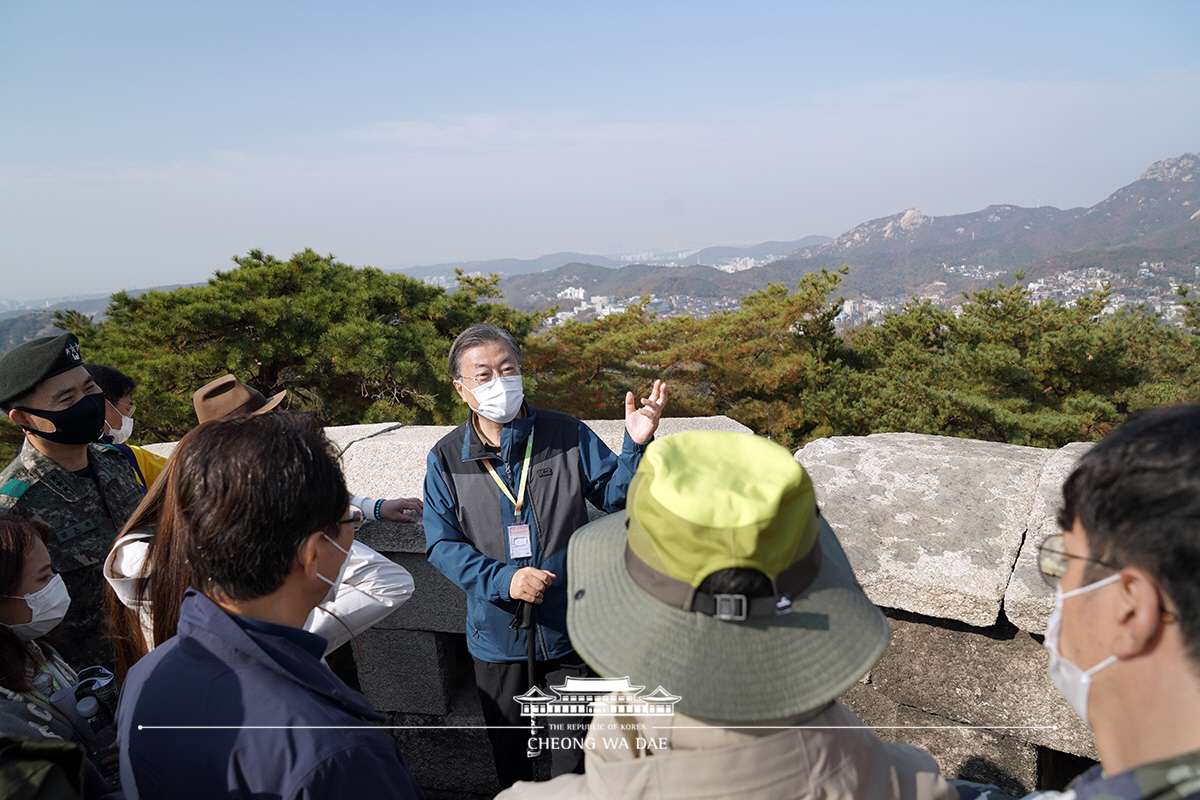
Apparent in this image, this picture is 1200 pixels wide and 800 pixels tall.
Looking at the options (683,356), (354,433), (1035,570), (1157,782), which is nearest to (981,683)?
(1035,570)

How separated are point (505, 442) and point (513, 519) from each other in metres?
0.25

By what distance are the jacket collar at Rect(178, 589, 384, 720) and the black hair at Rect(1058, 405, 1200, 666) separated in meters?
1.21

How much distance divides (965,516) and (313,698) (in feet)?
6.29

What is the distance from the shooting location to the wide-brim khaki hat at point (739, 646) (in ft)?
3.17

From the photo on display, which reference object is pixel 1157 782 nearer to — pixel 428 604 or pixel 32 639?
pixel 428 604

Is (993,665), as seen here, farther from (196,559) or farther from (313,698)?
(196,559)

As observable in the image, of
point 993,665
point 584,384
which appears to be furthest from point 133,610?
point 584,384

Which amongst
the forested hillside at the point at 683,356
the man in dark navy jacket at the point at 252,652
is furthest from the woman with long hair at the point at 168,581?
the forested hillside at the point at 683,356

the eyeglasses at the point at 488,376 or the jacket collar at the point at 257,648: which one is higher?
the eyeglasses at the point at 488,376

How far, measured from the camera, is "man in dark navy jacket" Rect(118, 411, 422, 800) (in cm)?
110

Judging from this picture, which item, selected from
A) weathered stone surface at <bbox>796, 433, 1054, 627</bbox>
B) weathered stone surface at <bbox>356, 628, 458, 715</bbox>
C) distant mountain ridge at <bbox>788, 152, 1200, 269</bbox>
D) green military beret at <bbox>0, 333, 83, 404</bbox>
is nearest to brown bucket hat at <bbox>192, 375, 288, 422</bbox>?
green military beret at <bbox>0, 333, 83, 404</bbox>

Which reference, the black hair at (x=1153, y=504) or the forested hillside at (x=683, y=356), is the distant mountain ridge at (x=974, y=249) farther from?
the black hair at (x=1153, y=504)

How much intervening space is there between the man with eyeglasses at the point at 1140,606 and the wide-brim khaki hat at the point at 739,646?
11.1 inches

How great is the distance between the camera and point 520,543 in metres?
2.11
